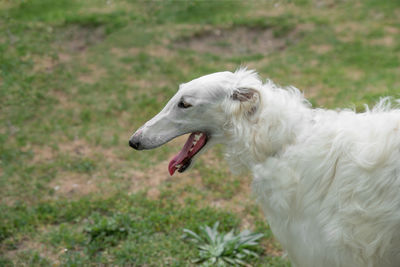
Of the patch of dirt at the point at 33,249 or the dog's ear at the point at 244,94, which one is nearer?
the dog's ear at the point at 244,94

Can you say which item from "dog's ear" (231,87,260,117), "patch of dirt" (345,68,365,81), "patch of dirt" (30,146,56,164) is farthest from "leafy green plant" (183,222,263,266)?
"patch of dirt" (345,68,365,81)

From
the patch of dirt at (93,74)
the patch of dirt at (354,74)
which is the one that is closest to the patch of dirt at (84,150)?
the patch of dirt at (93,74)

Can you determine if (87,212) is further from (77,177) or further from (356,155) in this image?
(356,155)

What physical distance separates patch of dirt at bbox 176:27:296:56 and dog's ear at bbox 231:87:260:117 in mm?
6534

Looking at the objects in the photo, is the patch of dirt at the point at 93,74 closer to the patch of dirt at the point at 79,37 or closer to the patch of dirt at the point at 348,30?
the patch of dirt at the point at 79,37

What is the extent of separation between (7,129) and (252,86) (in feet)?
18.6

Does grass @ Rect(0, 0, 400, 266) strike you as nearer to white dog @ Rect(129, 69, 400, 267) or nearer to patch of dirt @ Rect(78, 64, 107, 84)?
patch of dirt @ Rect(78, 64, 107, 84)

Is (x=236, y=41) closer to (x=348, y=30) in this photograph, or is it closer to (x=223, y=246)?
(x=348, y=30)

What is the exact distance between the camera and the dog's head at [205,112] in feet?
11.0

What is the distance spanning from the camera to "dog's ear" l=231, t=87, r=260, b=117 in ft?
10.8

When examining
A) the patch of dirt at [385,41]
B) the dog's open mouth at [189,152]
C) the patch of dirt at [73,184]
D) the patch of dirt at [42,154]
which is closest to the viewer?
the dog's open mouth at [189,152]

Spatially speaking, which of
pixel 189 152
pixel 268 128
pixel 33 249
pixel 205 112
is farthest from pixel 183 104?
pixel 33 249

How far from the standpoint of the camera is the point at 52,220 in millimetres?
5480

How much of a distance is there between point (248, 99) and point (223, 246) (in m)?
2.03
